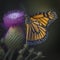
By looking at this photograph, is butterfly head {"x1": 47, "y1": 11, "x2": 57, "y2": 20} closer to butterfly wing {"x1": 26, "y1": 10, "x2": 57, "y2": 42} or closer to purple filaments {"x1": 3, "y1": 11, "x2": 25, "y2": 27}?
butterfly wing {"x1": 26, "y1": 10, "x2": 57, "y2": 42}

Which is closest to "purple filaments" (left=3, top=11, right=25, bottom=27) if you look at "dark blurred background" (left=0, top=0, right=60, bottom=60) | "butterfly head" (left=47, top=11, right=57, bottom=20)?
"dark blurred background" (left=0, top=0, right=60, bottom=60)

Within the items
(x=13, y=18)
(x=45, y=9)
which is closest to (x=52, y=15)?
(x=45, y=9)


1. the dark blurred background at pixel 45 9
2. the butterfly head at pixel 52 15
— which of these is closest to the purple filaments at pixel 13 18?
the dark blurred background at pixel 45 9

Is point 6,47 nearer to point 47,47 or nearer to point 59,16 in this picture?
point 47,47

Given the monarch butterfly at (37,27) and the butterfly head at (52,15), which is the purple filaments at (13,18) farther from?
the butterfly head at (52,15)

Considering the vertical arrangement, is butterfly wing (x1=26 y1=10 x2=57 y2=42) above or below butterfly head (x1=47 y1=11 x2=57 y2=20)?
below
